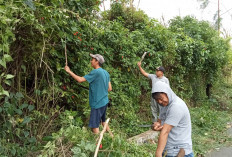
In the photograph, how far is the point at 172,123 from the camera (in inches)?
96.0

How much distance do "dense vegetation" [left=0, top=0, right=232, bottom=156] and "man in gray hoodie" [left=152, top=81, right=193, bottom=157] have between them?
648mm

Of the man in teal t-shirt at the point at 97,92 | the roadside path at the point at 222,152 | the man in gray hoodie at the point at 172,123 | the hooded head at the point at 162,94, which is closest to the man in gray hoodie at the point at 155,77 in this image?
the roadside path at the point at 222,152

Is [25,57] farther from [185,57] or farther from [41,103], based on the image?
[185,57]

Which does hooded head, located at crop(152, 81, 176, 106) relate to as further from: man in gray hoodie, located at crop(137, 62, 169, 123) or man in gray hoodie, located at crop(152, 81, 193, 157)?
man in gray hoodie, located at crop(137, 62, 169, 123)

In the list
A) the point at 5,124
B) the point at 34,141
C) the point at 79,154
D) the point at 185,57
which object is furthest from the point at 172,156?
the point at 185,57

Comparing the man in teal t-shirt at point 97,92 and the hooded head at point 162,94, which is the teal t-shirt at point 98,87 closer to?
the man in teal t-shirt at point 97,92

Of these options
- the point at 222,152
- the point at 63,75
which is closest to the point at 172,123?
the point at 63,75

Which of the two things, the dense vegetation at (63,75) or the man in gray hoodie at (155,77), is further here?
the man in gray hoodie at (155,77)

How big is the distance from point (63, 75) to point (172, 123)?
2.37 metres

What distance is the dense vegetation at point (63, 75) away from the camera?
2.74 metres

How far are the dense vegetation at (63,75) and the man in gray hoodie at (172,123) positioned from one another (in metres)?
0.65

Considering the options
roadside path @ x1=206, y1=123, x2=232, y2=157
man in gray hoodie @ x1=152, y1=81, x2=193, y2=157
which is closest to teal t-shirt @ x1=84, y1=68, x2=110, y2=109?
man in gray hoodie @ x1=152, y1=81, x2=193, y2=157

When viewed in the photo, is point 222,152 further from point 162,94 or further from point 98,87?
point 162,94

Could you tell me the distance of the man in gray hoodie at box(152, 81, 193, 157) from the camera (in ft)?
8.02
